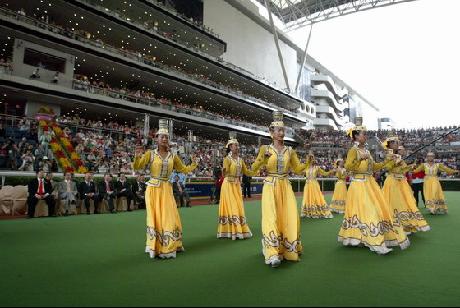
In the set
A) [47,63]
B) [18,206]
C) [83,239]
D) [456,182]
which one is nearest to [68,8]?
[47,63]

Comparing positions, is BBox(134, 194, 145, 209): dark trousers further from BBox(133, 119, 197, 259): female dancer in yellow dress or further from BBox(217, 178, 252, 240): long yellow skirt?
BBox(133, 119, 197, 259): female dancer in yellow dress

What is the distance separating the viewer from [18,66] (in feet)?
73.4

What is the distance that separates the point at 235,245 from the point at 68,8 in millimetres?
25461

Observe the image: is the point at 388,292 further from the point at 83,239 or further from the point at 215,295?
the point at 83,239

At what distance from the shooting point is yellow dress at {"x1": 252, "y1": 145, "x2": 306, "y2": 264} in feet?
15.9

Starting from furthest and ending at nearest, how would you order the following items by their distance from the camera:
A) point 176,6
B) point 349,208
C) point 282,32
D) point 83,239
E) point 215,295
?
point 282,32
point 176,6
point 83,239
point 349,208
point 215,295

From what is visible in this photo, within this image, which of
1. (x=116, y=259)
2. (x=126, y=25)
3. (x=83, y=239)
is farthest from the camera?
(x=126, y=25)

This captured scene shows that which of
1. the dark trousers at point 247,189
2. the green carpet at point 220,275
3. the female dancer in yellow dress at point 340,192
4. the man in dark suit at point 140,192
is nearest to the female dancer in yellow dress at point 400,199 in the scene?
the green carpet at point 220,275

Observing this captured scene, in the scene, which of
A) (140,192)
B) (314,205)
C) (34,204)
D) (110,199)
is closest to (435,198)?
(314,205)

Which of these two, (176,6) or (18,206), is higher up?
(176,6)

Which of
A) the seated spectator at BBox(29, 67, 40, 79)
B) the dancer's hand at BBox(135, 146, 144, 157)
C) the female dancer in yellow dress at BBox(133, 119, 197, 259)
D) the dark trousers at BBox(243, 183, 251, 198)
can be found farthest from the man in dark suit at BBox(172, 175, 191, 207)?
the seated spectator at BBox(29, 67, 40, 79)

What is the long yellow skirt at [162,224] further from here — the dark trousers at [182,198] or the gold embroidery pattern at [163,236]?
the dark trousers at [182,198]

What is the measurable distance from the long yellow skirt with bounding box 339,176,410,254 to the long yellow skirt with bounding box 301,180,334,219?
4.93 metres

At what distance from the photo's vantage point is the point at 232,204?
7684 millimetres
